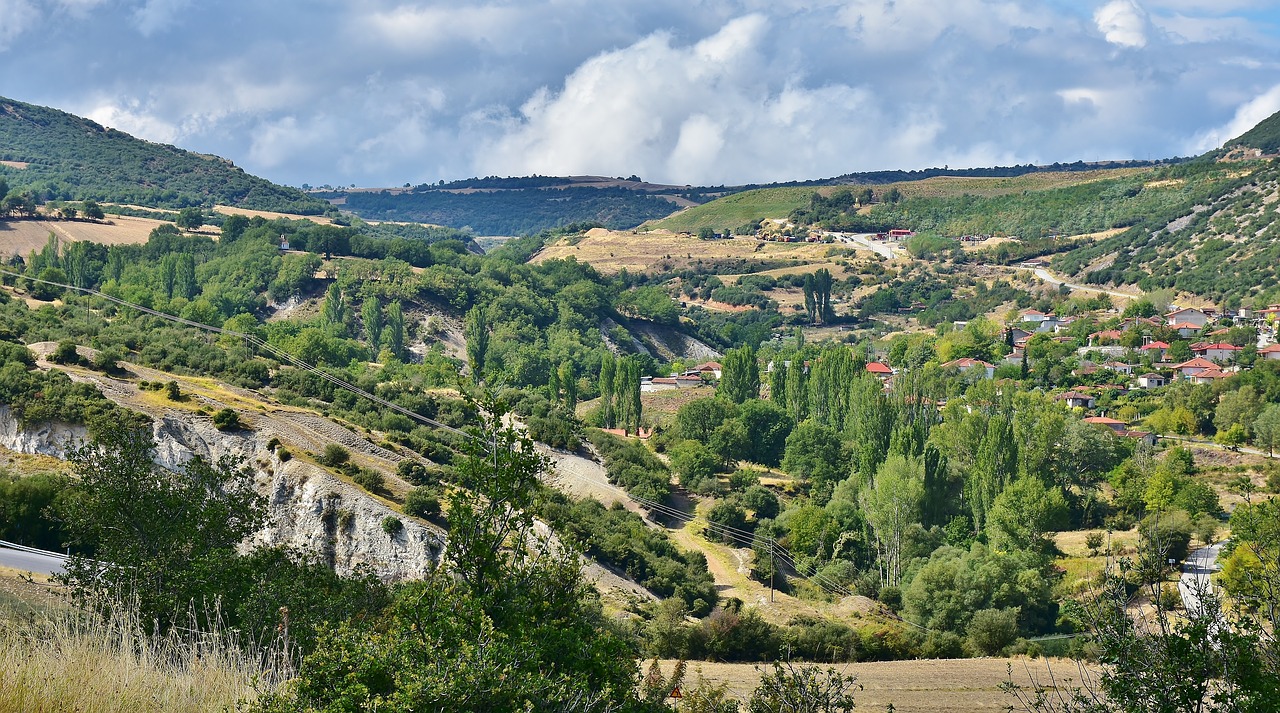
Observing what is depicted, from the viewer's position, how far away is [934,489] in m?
52.8

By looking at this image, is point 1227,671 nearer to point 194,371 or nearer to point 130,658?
point 130,658

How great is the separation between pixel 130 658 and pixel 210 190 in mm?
179930

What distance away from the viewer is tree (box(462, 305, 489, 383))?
95.6 meters

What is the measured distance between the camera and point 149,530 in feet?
68.8

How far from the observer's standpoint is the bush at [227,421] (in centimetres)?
4412

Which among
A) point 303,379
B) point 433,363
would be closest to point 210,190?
point 433,363

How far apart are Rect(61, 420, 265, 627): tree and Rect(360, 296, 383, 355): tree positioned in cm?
7365

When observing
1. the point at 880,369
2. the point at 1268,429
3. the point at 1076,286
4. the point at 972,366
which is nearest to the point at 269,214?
the point at 1076,286

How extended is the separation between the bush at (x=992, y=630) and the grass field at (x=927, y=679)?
133 centimetres

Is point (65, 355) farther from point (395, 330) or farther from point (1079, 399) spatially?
point (1079, 399)

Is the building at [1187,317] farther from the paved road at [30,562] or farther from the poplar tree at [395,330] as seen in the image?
the paved road at [30,562]

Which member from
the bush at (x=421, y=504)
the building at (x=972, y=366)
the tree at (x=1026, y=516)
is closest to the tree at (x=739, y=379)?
the building at (x=972, y=366)

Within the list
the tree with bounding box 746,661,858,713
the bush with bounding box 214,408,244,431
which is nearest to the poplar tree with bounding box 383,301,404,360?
the bush with bounding box 214,408,244,431

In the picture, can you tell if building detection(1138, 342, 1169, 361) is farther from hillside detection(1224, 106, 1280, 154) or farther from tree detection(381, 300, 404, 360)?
hillside detection(1224, 106, 1280, 154)
